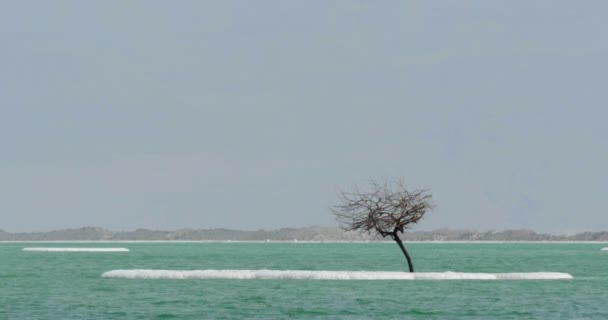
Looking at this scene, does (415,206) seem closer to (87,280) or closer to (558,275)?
(558,275)

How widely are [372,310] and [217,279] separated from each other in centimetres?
2207

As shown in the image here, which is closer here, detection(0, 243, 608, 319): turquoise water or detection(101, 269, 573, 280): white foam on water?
detection(0, 243, 608, 319): turquoise water

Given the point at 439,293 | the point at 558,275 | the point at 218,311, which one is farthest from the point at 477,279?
the point at 218,311

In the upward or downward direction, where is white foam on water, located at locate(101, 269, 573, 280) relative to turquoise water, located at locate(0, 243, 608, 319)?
upward

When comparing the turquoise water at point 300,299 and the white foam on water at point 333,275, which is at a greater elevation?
the white foam on water at point 333,275

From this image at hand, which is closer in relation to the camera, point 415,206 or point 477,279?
point 415,206

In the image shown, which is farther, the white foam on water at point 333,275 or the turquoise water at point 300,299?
the white foam on water at point 333,275

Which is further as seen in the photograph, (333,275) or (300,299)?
(333,275)

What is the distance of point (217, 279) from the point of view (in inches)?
2749

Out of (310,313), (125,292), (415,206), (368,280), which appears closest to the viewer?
(310,313)

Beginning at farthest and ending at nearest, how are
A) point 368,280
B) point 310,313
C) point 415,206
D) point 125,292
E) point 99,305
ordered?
point 368,280, point 415,206, point 125,292, point 99,305, point 310,313

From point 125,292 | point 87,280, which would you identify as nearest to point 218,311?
point 125,292

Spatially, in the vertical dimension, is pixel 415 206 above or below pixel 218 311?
above

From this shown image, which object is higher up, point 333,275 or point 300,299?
point 333,275
